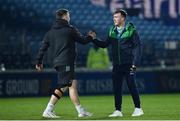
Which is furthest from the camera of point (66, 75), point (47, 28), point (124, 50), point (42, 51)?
point (47, 28)

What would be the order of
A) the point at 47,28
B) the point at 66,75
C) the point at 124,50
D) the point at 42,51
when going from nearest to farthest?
the point at 66,75
the point at 124,50
the point at 42,51
the point at 47,28

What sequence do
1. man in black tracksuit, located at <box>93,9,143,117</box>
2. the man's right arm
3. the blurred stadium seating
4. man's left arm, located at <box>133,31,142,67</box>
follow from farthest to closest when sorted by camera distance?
the blurred stadium seating → the man's right arm → man in black tracksuit, located at <box>93,9,143,117</box> → man's left arm, located at <box>133,31,142,67</box>

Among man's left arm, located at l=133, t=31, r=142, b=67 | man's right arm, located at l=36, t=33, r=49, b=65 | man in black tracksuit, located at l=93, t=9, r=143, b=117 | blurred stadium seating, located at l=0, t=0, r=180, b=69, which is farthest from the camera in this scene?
blurred stadium seating, located at l=0, t=0, r=180, b=69

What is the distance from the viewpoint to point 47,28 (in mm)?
Result: 23094

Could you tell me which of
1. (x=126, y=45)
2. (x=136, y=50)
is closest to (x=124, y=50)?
(x=126, y=45)

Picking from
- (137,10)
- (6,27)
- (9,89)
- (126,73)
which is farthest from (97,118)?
(137,10)

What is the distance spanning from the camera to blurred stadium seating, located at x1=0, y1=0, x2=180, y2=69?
21328mm

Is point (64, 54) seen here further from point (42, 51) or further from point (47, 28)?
point (47, 28)

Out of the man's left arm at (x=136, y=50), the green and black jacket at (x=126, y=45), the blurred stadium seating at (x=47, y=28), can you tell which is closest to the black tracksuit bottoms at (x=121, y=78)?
the green and black jacket at (x=126, y=45)

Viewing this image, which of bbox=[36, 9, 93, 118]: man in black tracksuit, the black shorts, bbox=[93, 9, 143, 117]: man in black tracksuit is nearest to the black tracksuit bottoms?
bbox=[93, 9, 143, 117]: man in black tracksuit

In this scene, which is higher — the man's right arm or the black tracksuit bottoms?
the man's right arm

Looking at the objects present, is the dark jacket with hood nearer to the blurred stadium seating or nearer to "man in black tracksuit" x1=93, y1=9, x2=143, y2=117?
"man in black tracksuit" x1=93, y1=9, x2=143, y2=117

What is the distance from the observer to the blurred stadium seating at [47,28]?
21328mm

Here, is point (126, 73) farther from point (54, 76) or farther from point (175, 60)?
point (175, 60)
